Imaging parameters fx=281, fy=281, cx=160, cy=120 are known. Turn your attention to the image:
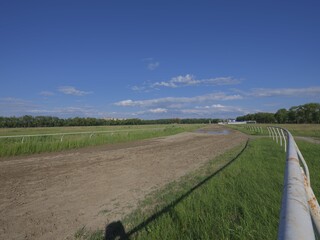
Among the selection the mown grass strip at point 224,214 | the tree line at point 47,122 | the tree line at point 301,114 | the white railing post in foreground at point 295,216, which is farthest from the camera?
the tree line at point 301,114

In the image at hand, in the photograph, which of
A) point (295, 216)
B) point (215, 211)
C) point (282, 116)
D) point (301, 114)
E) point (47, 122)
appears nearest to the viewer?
point (295, 216)

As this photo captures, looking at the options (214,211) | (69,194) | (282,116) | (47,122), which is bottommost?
(69,194)

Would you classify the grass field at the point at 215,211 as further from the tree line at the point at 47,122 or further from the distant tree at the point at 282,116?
the distant tree at the point at 282,116

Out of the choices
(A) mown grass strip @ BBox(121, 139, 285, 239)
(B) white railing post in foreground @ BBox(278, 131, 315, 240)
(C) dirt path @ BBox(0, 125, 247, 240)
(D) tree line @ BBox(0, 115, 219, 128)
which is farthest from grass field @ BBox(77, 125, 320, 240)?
(D) tree line @ BBox(0, 115, 219, 128)

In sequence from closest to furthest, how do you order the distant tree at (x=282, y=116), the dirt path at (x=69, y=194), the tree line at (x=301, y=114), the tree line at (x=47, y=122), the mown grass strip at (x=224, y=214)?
1. the mown grass strip at (x=224, y=214)
2. the dirt path at (x=69, y=194)
3. the tree line at (x=47, y=122)
4. the tree line at (x=301, y=114)
5. the distant tree at (x=282, y=116)

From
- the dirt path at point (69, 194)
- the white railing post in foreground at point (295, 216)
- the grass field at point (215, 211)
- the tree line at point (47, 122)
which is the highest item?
the tree line at point (47, 122)

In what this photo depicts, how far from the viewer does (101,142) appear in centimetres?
2203

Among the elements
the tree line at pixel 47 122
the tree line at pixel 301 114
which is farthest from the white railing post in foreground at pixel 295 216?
the tree line at pixel 301 114

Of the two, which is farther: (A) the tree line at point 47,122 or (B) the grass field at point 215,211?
(A) the tree line at point 47,122

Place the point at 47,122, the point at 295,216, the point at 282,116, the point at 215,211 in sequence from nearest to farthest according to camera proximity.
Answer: the point at 295,216 < the point at 215,211 < the point at 47,122 < the point at 282,116

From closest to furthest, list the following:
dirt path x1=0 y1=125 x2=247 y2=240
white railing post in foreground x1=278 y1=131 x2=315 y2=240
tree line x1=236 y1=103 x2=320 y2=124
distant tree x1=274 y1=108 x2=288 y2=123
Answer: white railing post in foreground x1=278 y1=131 x2=315 y2=240 → dirt path x1=0 y1=125 x2=247 y2=240 → tree line x1=236 y1=103 x2=320 y2=124 → distant tree x1=274 y1=108 x2=288 y2=123

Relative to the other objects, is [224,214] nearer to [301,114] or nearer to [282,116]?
[301,114]

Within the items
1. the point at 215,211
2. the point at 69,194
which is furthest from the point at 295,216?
the point at 69,194

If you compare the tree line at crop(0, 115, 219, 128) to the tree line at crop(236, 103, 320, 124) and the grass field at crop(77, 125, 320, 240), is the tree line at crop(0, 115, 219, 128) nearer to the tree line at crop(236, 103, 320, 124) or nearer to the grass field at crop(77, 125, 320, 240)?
the tree line at crop(236, 103, 320, 124)
